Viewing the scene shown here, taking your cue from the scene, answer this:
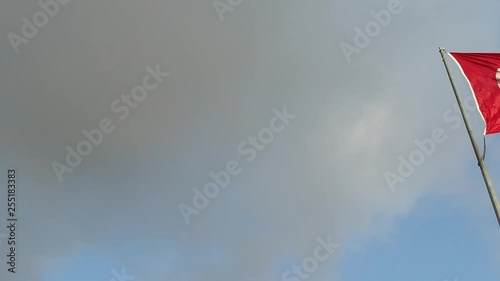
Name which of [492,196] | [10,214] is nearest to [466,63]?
[492,196]

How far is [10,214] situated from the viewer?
44188 millimetres

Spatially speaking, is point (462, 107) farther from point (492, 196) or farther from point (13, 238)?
point (13, 238)

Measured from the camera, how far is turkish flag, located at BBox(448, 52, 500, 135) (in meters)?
21.2

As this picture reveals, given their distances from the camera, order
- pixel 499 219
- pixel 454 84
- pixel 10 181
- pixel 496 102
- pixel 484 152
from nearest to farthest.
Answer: pixel 499 219 → pixel 484 152 → pixel 496 102 → pixel 454 84 → pixel 10 181

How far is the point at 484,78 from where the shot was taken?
859 inches

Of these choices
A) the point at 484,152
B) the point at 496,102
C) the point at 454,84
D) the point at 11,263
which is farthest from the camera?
the point at 11,263

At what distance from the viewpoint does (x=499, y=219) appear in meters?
18.3

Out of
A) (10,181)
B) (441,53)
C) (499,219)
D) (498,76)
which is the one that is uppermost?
(10,181)

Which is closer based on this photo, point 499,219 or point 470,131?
point 499,219

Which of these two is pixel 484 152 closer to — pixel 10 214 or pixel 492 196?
pixel 492 196

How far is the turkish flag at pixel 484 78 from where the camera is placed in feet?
69.6

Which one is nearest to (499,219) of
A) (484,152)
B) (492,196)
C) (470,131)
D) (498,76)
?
(492,196)

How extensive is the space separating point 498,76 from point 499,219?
307 inches

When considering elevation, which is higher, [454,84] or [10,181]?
[10,181]
